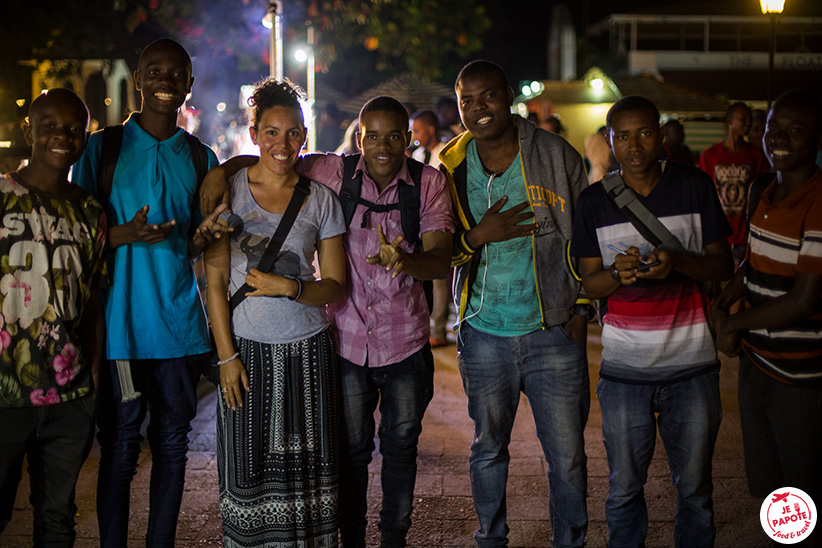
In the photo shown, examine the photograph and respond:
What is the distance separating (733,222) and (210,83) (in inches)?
692

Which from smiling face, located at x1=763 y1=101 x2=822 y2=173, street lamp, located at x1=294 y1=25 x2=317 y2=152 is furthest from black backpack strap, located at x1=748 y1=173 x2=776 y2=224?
street lamp, located at x1=294 y1=25 x2=317 y2=152

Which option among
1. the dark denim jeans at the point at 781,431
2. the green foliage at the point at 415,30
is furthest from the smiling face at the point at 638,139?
the green foliage at the point at 415,30

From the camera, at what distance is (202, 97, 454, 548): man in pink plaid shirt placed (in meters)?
3.45

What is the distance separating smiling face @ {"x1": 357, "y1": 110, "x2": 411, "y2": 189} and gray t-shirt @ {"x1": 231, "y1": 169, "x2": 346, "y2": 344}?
0.33 metres

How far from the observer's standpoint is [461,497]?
180 inches

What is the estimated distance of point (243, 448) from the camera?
10.5 ft

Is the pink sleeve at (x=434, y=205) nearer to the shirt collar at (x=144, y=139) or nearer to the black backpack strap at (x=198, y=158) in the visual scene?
the black backpack strap at (x=198, y=158)

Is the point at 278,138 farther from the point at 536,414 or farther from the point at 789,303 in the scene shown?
the point at 789,303

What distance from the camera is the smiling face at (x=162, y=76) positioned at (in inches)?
131

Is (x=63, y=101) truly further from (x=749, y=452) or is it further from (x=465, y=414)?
(x=465, y=414)

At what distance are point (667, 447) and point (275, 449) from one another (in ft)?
5.77

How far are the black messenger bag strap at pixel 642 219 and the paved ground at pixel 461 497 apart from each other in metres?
1.68

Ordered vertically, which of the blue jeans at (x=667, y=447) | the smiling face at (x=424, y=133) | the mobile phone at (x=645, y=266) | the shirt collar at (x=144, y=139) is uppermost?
the smiling face at (x=424, y=133)

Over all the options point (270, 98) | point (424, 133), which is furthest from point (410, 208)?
point (424, 133)
